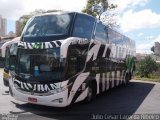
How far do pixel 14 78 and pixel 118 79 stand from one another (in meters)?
9.03

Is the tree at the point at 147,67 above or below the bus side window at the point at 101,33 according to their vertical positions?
below

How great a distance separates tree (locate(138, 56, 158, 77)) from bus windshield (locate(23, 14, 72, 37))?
22119 mm

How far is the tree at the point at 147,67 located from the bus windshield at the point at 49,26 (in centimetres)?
2212

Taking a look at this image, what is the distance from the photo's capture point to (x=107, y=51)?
15859 millimetres

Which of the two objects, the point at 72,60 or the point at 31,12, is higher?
the point at 31,12

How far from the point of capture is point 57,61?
1100cm

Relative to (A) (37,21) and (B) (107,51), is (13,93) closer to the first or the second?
(A) (37,21)

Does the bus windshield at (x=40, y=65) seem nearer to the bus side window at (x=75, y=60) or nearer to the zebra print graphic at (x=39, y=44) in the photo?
the zebra print graphic at (x=39, y=44)

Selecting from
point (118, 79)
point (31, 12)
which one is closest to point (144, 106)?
point (118, 79)

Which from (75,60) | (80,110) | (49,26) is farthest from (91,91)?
(49,26)

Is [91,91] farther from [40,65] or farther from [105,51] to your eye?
[40,65]

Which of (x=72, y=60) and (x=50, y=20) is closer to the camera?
(x=72, y=60)

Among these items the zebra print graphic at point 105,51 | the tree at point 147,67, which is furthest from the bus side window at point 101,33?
the tree at point 147,67

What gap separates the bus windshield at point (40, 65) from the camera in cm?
1099
